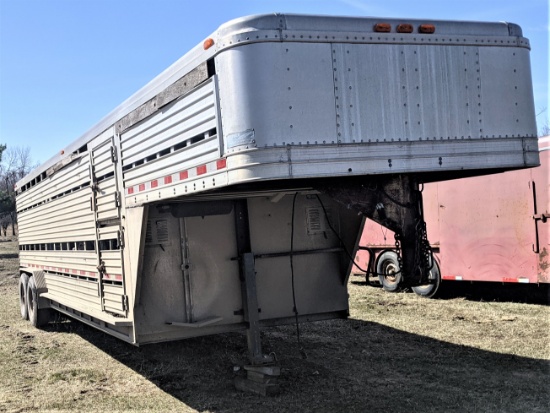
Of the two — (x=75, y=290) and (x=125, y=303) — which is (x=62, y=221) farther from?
(x=125, y=303)

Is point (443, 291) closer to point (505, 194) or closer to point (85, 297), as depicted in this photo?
point (505, 194)

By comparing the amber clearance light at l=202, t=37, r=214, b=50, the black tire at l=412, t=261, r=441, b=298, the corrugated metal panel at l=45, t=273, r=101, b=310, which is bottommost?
the black tire at l=412, t=261, r=441, b=298

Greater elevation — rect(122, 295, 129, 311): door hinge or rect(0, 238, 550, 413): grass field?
rect(122, 295, 129, 311): door hinge

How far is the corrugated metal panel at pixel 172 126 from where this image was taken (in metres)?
4.61

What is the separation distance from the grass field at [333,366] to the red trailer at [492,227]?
0.61 meters

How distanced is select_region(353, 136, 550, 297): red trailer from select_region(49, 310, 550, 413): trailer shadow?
1541 millimetres

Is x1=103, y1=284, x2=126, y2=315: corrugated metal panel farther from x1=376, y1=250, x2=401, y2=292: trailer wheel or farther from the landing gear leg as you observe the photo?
x1=376, y1=250, x2=401, y2=292: trailer wheel

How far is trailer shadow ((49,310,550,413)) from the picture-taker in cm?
540

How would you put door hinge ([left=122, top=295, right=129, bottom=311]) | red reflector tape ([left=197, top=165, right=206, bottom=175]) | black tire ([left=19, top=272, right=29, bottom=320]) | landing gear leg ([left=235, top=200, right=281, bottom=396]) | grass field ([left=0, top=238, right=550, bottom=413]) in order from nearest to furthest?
red reflector tape ([left=197, top=165, right=206, bottom=175]), grass field ([left=0, top=238, right=550, bottom=413]), landing gear leg ([left=235, top=200, right=281, bottom=396]), door hinge ([left=122, top=295, right=129, bottom=311]), black tire ([left=19, top=272, right=29, bottom=320])

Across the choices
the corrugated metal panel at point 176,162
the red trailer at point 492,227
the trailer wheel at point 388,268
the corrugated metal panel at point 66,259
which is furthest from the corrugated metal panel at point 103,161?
the trailer wheel at point 388,268

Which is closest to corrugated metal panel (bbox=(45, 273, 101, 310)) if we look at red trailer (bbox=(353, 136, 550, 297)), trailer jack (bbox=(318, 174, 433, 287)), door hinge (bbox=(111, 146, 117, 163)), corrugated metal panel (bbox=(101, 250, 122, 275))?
corrugated metal panel (bbox=(101, 250, 122, 275))

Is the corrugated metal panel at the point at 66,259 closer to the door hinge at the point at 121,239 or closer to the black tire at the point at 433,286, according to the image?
the door hinge at the point at 121,239

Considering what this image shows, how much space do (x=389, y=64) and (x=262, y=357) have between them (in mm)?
3040

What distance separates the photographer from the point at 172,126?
5.15m
